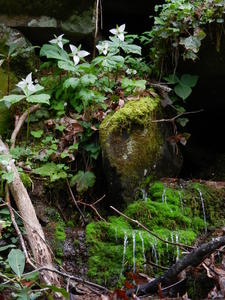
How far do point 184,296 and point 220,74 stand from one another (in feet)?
10.6

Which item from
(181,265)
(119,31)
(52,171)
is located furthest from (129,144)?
(181,265)

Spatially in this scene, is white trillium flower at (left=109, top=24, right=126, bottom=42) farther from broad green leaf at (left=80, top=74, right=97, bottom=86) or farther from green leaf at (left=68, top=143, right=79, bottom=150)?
green leaf at (left=68, top=143, right=79, bottom=150)

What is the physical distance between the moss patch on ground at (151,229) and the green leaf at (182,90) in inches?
42.3

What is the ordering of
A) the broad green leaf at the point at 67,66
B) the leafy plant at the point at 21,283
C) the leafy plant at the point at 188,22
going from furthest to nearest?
1. the leafy plant at the point at 188,22
2. the broad green leaf at the point at 67,66
3. the leafy plant at the point at 21,283

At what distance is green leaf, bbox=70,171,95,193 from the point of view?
4.27 m

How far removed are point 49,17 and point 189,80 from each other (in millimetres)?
1928

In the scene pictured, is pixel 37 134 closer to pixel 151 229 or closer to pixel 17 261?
pixel 151 229

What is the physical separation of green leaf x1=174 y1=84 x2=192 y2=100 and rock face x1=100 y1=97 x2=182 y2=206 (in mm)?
489

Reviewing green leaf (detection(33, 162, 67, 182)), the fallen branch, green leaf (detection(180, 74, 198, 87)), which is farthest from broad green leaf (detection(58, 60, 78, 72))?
the fallen branch

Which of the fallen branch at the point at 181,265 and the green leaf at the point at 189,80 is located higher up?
the green leaf at the point at 189,80

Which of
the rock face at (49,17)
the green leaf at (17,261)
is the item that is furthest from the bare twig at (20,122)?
the green leaf at (17,261)

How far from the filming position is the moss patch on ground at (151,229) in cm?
368

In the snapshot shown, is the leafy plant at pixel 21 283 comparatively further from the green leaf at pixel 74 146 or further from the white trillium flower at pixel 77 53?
the white trillium flower at pixel 77 53

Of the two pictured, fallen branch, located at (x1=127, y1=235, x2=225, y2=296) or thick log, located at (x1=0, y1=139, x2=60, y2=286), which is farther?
thick log, located at (x1=0, y1=139, x2=60, y2=286)
